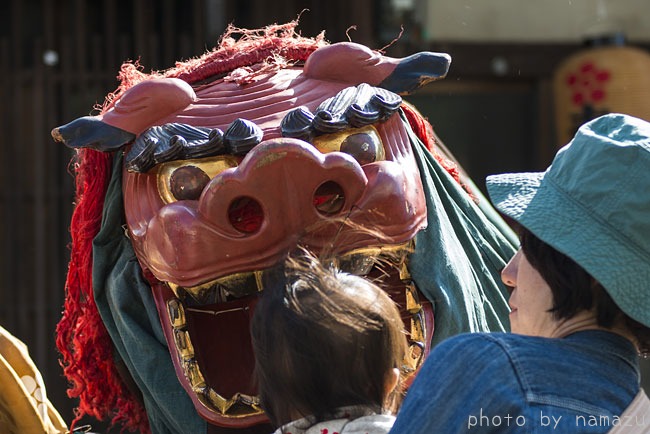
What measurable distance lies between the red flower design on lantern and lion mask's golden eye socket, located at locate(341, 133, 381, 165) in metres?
3.09

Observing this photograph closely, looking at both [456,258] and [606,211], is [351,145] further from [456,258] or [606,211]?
[606,211]

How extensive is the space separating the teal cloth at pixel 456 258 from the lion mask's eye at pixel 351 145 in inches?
5.7

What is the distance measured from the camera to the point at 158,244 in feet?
5.23

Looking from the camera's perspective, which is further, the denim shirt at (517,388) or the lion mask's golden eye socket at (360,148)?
the lion mask's golden eye socket at (360,148)

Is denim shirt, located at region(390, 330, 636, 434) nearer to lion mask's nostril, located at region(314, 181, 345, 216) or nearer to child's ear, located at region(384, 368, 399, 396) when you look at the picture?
Answer: child's ear, located at region(384, 368, 399, 396)

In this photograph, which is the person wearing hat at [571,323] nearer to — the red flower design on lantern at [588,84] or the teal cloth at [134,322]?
the teal cloth at [134,322]

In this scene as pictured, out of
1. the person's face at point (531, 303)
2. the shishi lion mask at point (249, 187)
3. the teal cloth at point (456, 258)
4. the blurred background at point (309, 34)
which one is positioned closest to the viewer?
the person's face at point (531, 303)

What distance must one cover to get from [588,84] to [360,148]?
3.12m

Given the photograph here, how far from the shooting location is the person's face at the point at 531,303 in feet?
3.78

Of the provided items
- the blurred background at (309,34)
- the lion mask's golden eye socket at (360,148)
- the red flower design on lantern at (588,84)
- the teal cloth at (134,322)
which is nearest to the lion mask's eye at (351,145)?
the lion mask's golden eye socket at (360,148)

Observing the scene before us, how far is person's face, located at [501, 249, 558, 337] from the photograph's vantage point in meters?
1.15

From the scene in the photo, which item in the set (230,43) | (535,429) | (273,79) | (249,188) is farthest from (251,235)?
(535,429)

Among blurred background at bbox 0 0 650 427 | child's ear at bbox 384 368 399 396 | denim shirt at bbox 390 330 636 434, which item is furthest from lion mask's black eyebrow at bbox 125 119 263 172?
blurred background at bbox 0 0 650 427

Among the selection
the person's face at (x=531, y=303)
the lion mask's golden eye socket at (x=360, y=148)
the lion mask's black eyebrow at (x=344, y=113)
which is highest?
the lion mask's black eyebrow at (x=344, y=113)
